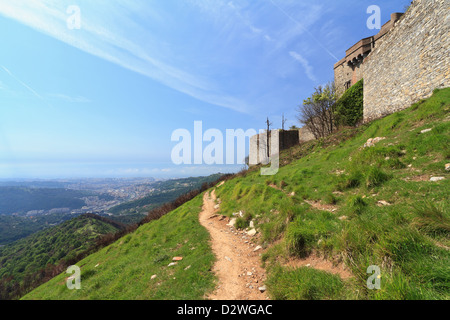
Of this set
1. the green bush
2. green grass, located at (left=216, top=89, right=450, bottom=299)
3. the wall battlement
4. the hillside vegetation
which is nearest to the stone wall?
the wall battlement

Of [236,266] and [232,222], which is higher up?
[232,222]

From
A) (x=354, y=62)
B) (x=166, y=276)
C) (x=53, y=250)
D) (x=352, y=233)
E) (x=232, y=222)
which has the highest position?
(x=354, y=62)

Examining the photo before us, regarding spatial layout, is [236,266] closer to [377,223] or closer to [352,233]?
[352,233]

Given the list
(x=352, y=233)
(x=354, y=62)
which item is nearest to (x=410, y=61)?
(x=352, y=233)

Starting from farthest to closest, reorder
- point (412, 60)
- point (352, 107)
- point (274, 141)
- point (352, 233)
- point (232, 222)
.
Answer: point (274, 141) → point (352, 107) → point (412, 60) → point (232, 222) → point (352, 233)

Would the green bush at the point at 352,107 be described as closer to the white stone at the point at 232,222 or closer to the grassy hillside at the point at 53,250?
the white stone at the point at 232,222

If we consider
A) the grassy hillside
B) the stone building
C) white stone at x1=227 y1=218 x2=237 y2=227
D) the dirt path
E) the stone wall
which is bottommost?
the grassy hillside

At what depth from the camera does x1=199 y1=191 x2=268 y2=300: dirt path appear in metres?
4.68

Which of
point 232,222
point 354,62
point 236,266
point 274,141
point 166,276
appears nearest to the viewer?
point 236,266

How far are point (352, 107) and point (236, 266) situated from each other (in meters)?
24.8

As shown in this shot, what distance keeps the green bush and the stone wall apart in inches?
153

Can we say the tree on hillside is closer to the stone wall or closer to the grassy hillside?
the stone wall

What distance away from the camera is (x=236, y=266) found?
606cm

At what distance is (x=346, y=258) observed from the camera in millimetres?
3900
